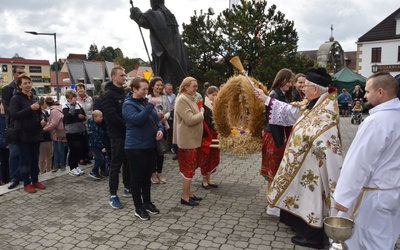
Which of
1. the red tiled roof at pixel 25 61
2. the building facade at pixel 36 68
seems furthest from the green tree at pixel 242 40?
the red tiled roof at pixel 25 61

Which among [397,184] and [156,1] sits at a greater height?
[156,1]

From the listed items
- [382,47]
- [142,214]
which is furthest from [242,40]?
[382,47]

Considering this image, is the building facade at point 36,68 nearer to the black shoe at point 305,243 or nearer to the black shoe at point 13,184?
the black shoe at point 13,184

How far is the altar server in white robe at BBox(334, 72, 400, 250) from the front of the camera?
2729 millimetres

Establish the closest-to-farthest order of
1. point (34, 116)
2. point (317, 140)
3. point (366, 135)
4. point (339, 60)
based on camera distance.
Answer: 1. point (366, 135)
2. point (317, 140)
3. point (34, 116)
4. point (339, 60)

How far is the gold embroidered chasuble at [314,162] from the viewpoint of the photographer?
146 inches

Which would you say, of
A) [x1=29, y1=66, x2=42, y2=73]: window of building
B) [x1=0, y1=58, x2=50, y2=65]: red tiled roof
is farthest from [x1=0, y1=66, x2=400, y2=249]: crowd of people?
[x1=29, y1=66, x2=42, y2=73]: window of building

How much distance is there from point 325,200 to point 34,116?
184 inches

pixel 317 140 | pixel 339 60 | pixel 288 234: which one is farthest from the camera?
pixel 339 60

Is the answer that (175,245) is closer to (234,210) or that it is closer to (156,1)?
(234,210)

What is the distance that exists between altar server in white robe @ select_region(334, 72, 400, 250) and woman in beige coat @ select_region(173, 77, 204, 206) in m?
2.64

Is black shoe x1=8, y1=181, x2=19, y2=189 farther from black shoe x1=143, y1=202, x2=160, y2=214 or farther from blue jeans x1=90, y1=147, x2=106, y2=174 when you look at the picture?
black shoe x1=143, y1=202, x2=160, y2=214

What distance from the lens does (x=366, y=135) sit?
2734 mm

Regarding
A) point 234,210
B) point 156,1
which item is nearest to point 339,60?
point 156,1
